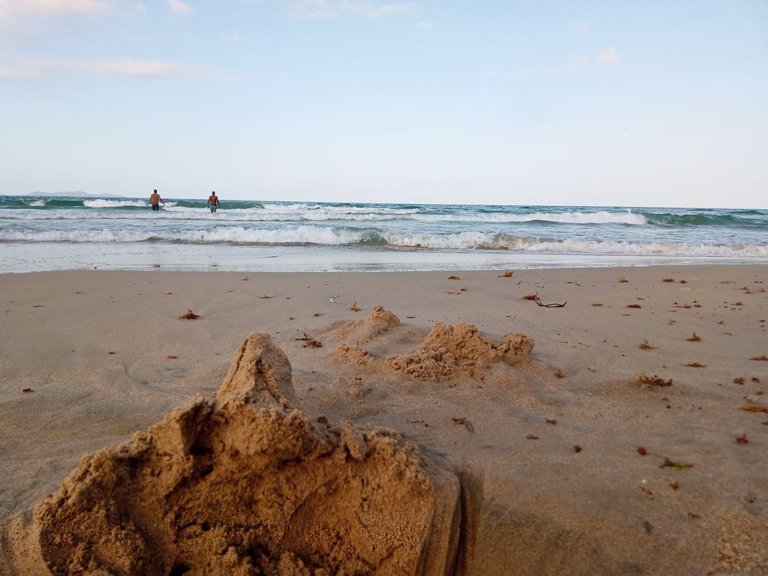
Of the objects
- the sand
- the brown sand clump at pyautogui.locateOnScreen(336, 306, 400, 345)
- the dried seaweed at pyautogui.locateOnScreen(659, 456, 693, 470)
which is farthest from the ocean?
the dried seaweed at pyautogui.locateOnScreen(659, 456, 693, 470)

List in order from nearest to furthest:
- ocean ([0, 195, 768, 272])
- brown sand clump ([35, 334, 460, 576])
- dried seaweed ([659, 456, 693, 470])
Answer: brown sand clump ([35, 334, 460, 576]) → dried seaweed ([659, 456, 693, 470]) → ocean ([0, 195, 768, 272])

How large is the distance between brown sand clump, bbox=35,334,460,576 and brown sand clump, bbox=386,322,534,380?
1254mm

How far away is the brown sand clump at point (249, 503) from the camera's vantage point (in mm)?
1643

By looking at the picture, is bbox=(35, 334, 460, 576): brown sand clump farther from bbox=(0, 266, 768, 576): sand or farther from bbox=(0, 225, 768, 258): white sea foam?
bbox=(0, 225, 768, 258): white sea foam

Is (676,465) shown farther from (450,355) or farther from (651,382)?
(450,355)

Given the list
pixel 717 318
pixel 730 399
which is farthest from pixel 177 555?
pixel 717 318

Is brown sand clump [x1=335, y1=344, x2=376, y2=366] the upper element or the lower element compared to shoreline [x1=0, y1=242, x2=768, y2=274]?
upper

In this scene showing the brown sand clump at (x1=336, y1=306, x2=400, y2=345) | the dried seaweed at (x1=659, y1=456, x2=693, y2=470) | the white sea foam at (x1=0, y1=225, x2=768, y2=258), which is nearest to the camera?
the dried seaweed at (x1=659, y1=456, x2=693, y2=470)

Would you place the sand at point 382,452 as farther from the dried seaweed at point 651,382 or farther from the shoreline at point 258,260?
the shoreline at point 258,260

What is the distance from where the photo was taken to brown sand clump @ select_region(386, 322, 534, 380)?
10.4 feet

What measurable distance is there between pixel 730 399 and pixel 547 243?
47.3 feet

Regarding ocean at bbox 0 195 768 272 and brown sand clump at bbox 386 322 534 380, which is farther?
ocean at bbox 0 195 768 272

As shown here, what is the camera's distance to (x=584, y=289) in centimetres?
699

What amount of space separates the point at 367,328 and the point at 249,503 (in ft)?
7.76
